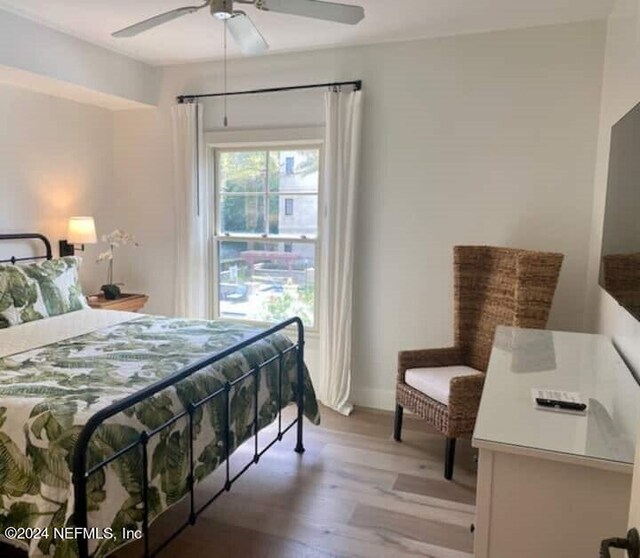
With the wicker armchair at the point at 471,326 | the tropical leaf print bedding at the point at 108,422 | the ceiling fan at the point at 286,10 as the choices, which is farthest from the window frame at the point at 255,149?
the ceiling fan at the point at 286,10

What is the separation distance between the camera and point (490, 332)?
3.18 metres

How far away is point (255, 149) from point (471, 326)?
2.14 meters

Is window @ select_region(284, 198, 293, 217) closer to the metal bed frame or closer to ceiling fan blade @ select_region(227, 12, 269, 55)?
the metal bed frame

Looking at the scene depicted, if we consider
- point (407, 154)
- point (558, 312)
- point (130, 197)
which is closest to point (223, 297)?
point (130, 197)

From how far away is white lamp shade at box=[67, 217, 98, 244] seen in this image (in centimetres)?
379

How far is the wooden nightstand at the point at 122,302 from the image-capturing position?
12.8 feet

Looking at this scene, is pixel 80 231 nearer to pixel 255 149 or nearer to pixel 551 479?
pixel 255 149

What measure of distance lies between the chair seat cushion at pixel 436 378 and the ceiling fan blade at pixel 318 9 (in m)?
1.93

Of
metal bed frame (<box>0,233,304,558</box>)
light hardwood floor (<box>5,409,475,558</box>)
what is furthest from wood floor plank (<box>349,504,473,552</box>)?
metal bed frame (<box>0,233,304,558</box>)

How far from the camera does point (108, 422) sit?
5.60ft

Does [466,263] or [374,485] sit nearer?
[374,485]

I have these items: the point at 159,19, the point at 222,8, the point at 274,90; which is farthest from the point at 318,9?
the point at 274,90

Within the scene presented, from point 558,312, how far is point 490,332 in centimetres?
47

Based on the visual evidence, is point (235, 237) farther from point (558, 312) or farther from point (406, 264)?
point (558, 312)
